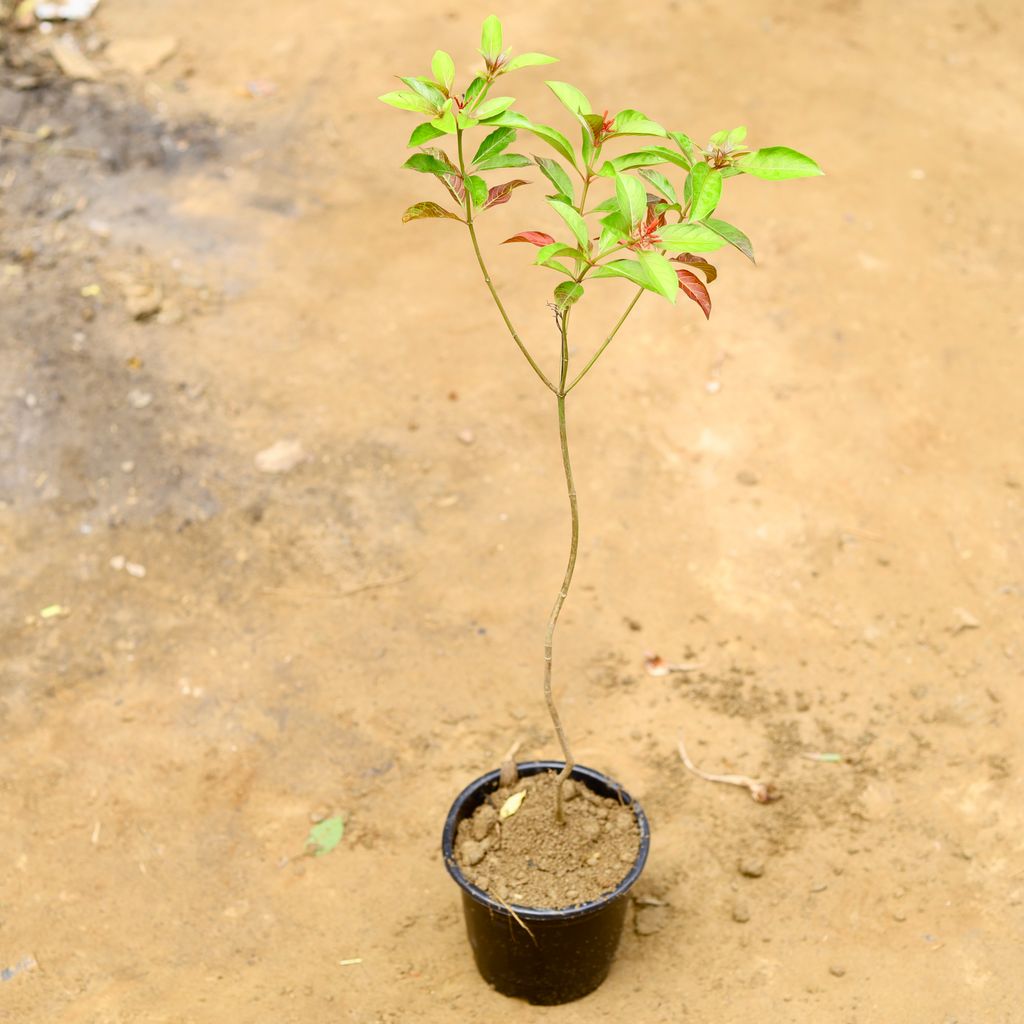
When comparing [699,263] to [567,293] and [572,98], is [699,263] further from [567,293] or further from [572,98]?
[572,98]

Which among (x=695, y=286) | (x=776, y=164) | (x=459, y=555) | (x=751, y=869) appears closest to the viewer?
(x=776, y=164)

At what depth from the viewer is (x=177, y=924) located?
3.11 meters

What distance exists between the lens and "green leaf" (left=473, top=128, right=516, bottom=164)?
7.41 feet

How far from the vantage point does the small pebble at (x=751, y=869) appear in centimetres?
313

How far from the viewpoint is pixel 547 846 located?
277 cm

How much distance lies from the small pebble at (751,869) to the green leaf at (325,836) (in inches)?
43.8

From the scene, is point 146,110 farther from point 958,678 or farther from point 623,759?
point 958,678

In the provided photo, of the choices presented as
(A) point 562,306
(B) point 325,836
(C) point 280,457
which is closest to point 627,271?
(A) point 562,306

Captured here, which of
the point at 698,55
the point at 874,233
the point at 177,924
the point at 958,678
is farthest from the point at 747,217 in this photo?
the point at 177,924

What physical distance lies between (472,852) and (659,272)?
149 cm

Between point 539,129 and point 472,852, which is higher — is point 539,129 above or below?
above

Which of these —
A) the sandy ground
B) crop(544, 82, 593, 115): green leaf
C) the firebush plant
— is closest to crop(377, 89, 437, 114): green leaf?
the firebush plant

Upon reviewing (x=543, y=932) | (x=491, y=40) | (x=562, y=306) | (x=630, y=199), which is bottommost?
(x=543, y=932)

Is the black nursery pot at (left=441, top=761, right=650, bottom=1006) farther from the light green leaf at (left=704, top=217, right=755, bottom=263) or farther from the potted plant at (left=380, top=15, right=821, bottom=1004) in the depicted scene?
the light green leaf at (left=704, top=217, right=755, bottom=263)
